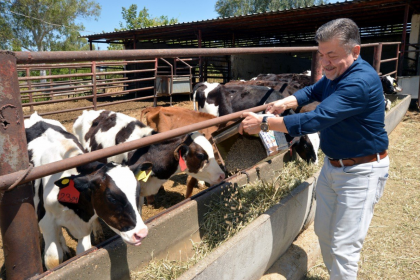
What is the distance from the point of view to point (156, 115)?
5.13 metres

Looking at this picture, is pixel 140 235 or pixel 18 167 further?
pixel 140 235

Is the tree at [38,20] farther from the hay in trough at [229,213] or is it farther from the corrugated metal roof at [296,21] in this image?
the hay in trough at [229,213]

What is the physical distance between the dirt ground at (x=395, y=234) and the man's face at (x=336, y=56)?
66.2 inches

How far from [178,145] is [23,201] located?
227 centimetres

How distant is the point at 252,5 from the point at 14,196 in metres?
53.2

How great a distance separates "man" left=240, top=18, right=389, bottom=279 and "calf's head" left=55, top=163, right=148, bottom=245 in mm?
929

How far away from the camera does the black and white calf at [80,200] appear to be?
2195 mm

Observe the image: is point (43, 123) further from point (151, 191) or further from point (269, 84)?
point (269, 84)

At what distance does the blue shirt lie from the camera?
188cm

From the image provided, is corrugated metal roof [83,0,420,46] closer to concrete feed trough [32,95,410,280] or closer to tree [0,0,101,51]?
concrete feed trough [32,95,410,280]

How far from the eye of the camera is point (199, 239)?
281cm

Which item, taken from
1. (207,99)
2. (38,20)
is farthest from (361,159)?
(38,20)

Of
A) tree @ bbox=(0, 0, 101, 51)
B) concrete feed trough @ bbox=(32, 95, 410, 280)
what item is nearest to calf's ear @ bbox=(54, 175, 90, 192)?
concrete feed trough @ bbox=(32, 95, 410, 280)

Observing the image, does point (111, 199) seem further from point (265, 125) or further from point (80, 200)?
point (265, 125)
